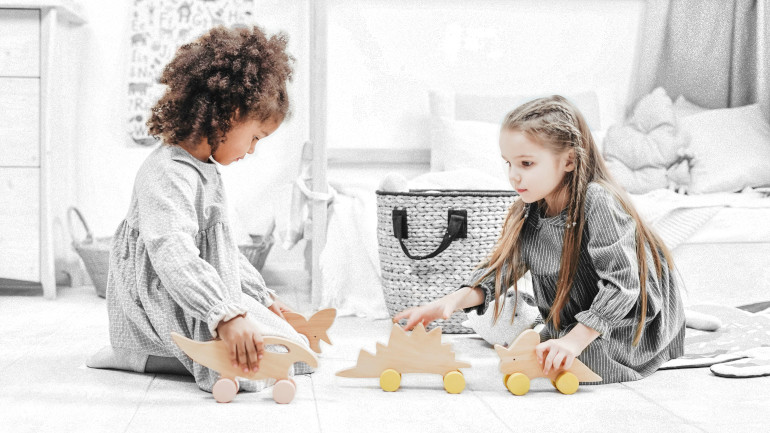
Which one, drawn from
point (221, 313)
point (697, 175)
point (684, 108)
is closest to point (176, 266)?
point (221, 313)

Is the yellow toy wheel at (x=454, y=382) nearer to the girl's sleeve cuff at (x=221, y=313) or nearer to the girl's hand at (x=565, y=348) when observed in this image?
the girl's hand at (x=565, y=348)

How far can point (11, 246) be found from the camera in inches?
91.6

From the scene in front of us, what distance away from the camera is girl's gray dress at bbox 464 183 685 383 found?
1.26 metres

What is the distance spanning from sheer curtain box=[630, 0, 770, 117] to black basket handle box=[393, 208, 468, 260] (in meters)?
1.16

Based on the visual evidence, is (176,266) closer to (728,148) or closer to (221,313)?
(221,313)

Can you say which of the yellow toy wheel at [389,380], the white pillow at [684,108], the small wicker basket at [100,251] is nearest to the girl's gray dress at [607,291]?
the yellow toy wheel at [389,380]

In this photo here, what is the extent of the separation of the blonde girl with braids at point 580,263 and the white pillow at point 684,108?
54.3 inches

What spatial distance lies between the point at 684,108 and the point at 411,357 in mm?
1748

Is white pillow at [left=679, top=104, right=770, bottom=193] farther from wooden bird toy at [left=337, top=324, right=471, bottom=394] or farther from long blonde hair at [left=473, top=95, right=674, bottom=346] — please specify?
wooden bird toy at [left=337, top=324, right=471, bottom=394]

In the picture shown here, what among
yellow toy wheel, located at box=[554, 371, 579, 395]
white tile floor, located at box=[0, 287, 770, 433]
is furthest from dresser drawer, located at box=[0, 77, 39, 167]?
yellow toy wheel, located at box=[554, 371, 579, 395]

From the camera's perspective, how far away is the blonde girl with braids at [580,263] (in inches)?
49.6

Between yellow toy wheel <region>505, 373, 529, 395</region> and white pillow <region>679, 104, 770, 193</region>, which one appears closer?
yellow toy wheel <region>505, 373, 529, 395</region>

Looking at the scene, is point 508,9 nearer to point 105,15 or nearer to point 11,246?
point 105,15

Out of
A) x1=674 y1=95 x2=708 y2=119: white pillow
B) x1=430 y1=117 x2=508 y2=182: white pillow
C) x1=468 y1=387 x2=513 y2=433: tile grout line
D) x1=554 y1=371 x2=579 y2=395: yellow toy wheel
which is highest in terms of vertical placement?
x1=674 y1=95 x2=708 y2=119: white pillow
